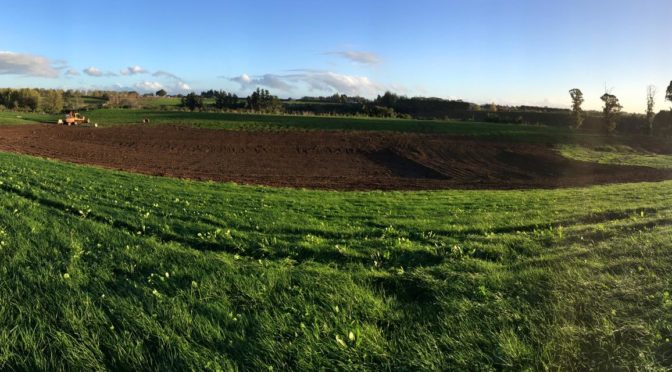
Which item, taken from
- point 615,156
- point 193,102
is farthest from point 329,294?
point 193,102

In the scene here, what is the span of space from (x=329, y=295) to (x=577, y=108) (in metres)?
64.5

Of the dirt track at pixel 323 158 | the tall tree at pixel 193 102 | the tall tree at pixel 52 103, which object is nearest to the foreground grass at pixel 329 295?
the dirt track at pixel 323 158

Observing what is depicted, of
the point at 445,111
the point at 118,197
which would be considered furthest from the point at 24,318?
the point at 445,111

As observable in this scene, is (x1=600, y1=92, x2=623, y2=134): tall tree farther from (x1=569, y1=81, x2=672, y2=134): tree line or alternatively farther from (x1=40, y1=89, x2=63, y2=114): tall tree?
(x1=40, y1=89, x2=63, y2=114): tall tree

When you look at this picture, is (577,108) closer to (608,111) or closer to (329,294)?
(608,111)

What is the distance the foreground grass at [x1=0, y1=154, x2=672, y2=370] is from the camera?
3.74 metres

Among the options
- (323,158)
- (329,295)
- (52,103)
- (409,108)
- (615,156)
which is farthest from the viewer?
(409,108)

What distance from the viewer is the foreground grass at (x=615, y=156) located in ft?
110

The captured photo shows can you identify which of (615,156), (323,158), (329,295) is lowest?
(329,295)

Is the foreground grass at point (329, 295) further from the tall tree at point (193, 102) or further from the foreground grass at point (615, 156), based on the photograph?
the tall tree at point (193, 102)

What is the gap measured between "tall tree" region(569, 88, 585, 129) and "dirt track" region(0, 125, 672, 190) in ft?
71.8

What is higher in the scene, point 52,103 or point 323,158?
point 52,103

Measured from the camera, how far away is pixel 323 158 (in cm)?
3488

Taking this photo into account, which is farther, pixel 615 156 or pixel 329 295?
pixel 615 156
